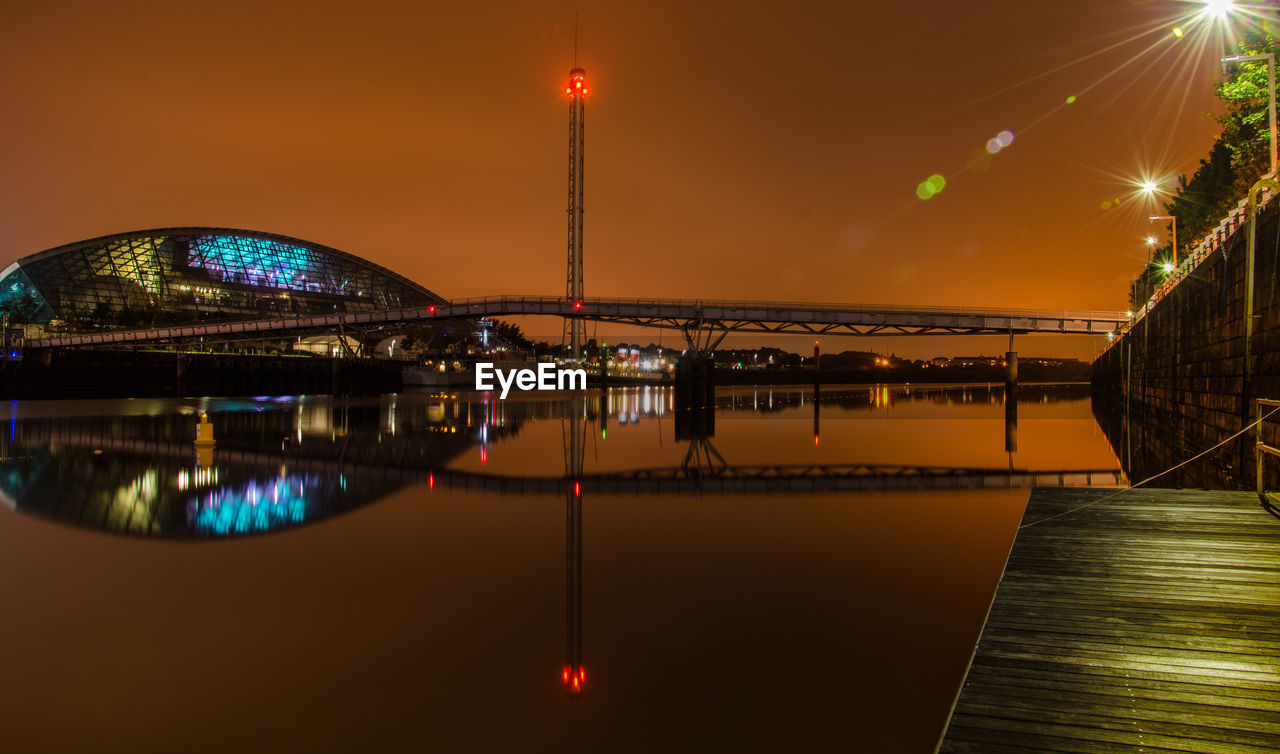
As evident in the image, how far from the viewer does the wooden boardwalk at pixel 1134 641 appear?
4.18 m

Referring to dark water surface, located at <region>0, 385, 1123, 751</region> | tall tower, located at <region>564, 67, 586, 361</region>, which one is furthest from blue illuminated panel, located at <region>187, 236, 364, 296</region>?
dark water surface, located at <region>0, 385, 1123, 751</region>

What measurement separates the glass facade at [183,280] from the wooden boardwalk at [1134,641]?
114099 mm

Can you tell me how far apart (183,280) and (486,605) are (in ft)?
460

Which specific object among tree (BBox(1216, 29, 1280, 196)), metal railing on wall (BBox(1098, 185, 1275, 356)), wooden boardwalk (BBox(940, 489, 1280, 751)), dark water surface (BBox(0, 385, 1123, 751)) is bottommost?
dark water surface (BBox(0, 385, 1123, 751))

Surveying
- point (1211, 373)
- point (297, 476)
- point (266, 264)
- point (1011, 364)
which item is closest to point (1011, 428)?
point (1211, 373)

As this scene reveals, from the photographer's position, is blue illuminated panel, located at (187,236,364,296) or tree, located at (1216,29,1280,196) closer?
tree, located at (1216,29,1280,196)

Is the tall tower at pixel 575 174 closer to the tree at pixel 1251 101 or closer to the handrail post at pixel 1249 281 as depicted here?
the tree at pixel 1251 101

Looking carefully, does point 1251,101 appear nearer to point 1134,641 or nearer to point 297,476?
point 1134,641

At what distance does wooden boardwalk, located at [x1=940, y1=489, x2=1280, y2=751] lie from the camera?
13.7 ft

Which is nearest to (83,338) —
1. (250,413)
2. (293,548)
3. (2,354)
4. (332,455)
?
(2,354)

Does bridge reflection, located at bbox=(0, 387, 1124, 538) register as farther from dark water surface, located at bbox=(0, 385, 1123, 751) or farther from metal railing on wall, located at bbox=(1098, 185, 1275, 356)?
metal railing on wall, located at bbox=(1098, 185, 1275, 356)

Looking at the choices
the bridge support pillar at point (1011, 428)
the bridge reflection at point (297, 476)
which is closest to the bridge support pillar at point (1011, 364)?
the bridge support pillar at point (1011, 428)

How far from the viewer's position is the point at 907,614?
304 inches

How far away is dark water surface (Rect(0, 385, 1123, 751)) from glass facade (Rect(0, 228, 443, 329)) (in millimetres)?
103504
